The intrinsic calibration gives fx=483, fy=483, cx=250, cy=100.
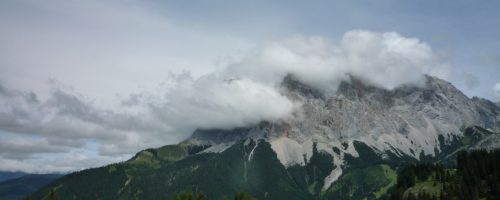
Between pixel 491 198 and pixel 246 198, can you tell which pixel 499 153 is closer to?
pixel 491 198

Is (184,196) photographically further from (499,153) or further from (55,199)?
(499,153)

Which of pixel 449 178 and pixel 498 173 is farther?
pixel 449 178

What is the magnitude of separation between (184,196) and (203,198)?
19.6 feet

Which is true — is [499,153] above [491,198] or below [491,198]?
above

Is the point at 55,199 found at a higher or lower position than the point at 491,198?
higher

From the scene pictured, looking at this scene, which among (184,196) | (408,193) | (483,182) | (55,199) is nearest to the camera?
(55,199)

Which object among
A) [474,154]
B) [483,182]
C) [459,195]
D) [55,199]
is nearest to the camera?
[55,199]

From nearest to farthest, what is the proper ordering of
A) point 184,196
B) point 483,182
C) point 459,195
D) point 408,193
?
point 184,196, point 459,195, point 483,182, point 408,193

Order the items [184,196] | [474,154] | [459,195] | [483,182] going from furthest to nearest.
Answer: [474,154] < [483,182] < [459,195] < [184,196]

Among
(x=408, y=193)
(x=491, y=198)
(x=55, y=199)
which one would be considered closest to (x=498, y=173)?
(x=491, y=198)

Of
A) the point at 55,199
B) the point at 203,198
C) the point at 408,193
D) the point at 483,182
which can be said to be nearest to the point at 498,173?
the point at 483,182

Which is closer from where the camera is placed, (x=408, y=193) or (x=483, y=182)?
(x=483, y=182)

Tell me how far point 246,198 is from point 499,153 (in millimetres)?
101000

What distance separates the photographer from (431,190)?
17738cm
